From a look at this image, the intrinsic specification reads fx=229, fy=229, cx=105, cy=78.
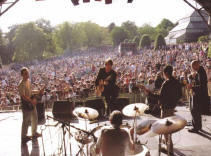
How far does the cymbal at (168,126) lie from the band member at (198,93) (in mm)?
2100

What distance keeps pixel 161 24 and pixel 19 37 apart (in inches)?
2231

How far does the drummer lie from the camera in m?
2.94

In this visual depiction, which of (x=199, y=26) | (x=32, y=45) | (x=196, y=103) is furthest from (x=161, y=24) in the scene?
(x=196, y=103)

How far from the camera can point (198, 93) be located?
525cm

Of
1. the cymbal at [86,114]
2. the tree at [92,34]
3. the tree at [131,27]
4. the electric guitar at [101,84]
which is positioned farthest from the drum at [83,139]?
the tree at [131,27]

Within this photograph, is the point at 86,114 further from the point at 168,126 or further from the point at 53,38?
the point at 53,38

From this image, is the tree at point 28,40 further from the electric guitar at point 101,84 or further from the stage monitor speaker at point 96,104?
the electric guitar at point 101,84

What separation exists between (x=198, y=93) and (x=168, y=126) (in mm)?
2407

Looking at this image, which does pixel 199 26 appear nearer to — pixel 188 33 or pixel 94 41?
pixel 188 33

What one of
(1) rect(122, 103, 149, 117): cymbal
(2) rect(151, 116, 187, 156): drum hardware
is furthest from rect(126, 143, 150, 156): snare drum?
(1) rect(122, 103, 149, 117): cymbal

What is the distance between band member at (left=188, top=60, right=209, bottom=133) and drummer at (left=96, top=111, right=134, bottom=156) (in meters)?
2.79

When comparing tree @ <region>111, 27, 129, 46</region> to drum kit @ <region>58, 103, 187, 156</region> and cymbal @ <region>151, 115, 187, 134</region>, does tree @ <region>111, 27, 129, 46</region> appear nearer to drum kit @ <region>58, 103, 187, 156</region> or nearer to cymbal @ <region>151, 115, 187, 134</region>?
drum kit @ <region>58, 103, 187, 156</region>

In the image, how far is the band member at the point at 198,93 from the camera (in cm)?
512

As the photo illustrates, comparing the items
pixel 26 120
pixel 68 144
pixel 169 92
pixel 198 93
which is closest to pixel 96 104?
pixel 68 144
